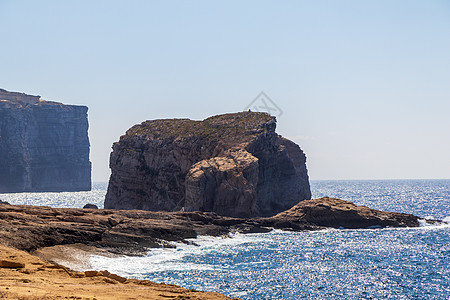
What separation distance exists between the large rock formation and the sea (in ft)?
50.3

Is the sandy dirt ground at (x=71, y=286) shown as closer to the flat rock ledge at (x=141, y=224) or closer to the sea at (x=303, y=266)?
the sea at (x=303, y=266)

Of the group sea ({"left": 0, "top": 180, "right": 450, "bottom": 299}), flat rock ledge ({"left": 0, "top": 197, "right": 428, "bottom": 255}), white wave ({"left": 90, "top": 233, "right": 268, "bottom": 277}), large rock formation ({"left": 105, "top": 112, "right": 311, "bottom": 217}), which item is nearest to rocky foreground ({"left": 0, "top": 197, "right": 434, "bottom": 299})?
flat rock ledge ({"left": 0, "top": 197, "right": 428, "bottom": 255})

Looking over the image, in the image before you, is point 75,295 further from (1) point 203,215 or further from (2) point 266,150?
(2) point 266,150

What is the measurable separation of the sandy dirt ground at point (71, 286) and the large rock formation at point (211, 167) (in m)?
56.8

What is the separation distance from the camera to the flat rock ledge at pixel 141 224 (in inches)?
2000

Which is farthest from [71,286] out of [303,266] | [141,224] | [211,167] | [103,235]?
[211,167]

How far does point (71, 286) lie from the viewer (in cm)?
2425

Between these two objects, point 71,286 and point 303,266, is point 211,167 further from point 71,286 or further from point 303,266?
point 71,286

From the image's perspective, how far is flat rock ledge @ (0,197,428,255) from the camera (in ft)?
167

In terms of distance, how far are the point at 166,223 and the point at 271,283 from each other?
1068 inches

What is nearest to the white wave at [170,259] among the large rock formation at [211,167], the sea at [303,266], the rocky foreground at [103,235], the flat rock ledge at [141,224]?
the sea at [303,266]

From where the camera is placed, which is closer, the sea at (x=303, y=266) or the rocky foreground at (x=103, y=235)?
the rocky foreground at (x=103, y=235)

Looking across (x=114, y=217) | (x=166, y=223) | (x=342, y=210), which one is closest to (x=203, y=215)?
(x=166, y=223)

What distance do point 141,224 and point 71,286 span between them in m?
40.7
